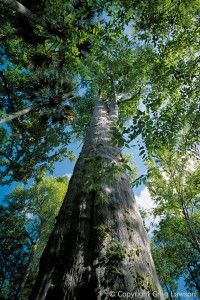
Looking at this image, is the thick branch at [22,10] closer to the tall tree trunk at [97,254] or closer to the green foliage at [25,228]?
the tall tree trunk at [97,254]

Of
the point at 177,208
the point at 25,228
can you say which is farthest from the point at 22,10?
the point at 25,228

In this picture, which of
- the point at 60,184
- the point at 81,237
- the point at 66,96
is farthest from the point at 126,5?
the point at 60,184

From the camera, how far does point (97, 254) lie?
1226 mm

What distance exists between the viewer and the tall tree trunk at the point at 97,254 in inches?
40.9

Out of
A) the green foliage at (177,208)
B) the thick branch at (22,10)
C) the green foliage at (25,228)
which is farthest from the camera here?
the green foliage at (25,228)

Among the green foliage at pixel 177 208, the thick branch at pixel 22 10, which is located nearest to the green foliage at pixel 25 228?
the green foliage at pixel 177 208

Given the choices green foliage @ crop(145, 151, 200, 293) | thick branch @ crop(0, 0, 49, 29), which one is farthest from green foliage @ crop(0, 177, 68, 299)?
thick branch @ crop(0, 0, 49, 29)

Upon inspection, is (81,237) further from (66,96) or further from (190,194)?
(66,96)

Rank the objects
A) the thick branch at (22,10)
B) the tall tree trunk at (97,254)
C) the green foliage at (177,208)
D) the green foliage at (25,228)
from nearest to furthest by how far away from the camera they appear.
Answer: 1. the tall tree trunk at (97,254)
2. the thick branch at (22,10)
3. the green foliage at (177,208)
4. the green foliage at (25,228)

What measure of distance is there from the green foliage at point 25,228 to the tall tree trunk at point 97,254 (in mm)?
11860

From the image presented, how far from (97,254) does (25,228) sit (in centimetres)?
1625

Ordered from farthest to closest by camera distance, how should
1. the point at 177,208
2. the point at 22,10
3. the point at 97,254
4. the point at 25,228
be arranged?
1. the point at 25,228
2. the point at 177,208
3. the point at 22,10
4. the point at 97,254

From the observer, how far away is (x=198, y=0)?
477 cm

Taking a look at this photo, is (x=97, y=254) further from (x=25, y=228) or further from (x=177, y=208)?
(x=25, y=228)
